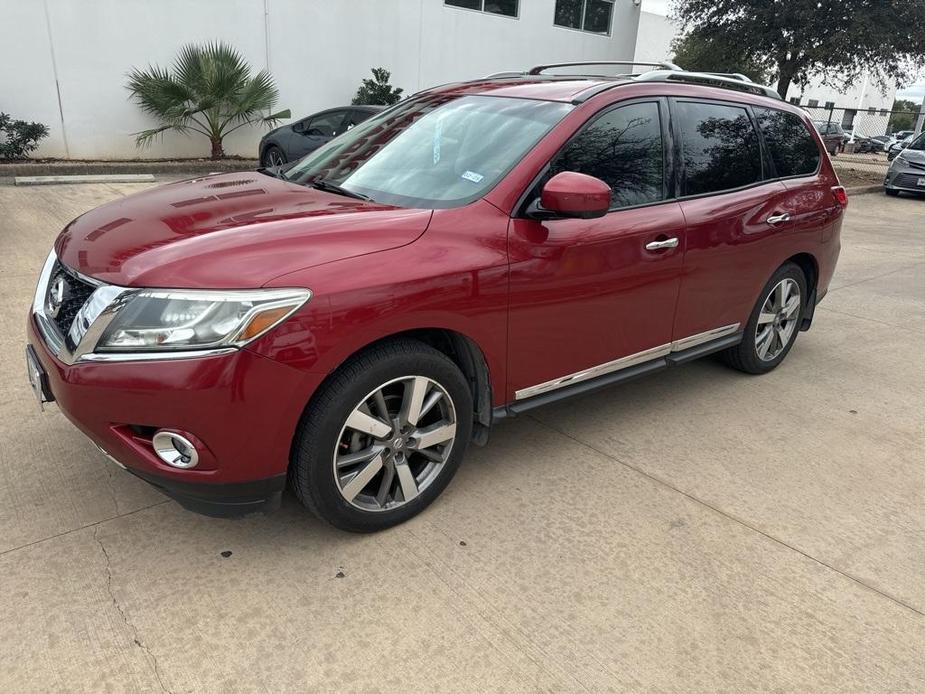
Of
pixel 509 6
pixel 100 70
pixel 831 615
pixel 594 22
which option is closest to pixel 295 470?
pixel 831 615

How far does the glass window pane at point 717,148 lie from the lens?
366 centimetres

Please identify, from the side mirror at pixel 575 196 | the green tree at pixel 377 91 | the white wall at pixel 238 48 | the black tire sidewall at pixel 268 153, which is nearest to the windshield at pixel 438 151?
the side mirror at pixel 575 196

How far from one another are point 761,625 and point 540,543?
83cm

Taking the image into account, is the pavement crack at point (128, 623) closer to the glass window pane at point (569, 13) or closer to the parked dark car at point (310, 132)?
the parked dark car at point (310, 132)

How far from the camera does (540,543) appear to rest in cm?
280

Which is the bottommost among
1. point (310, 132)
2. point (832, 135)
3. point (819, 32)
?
point (832, 135)

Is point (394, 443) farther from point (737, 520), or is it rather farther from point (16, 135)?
point (16, 135)

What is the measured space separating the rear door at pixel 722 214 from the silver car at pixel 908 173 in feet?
45.0

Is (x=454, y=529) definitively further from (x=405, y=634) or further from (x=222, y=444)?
(x=222, y=444)

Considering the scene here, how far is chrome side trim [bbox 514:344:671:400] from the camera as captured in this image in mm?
3130

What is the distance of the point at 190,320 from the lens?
2.21 metres

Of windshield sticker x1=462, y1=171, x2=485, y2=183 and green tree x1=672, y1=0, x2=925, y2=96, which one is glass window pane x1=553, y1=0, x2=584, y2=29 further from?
windshield sticker x1=462, y1=171, x2=485, y2=183

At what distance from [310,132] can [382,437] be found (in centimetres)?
1033

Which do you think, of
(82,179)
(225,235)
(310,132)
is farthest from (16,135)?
(225,235)
